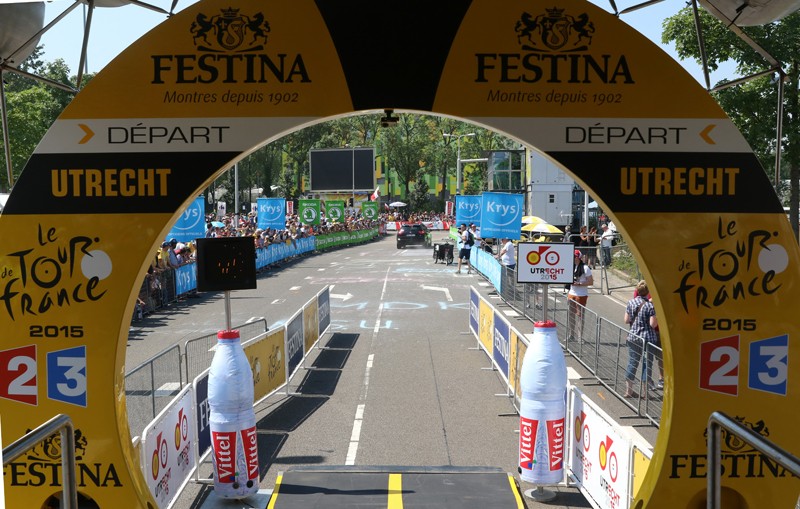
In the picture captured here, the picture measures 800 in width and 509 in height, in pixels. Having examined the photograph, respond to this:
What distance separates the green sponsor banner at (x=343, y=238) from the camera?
52100 millimetres

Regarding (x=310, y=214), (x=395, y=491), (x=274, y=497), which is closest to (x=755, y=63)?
(x=395, y=491)

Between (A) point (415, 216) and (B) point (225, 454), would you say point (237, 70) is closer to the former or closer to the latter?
(B) point (225, 454)

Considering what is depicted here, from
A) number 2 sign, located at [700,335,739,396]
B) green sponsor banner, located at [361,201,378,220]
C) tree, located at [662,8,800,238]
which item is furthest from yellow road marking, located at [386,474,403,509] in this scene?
green sponsor banner, located at [361,201,378,220]

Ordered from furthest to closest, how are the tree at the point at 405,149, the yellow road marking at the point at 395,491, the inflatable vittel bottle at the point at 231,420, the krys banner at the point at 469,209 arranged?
1. the tree at the point at 405,149
2. the krys banner at the point at 469,209
3. the inflatable vittel bottle at the point at 231,420
4. the yellow road marking at the point at 395,491

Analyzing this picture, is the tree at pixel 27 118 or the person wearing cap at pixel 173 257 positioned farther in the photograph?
the tree at pixel 27 118

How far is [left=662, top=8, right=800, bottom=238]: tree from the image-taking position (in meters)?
16.6

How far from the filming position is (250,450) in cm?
818

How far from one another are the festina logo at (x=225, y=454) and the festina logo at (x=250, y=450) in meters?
0.12

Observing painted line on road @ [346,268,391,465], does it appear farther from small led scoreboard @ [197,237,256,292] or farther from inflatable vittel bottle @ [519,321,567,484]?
small led scoreboard @ [197,237,256,292]

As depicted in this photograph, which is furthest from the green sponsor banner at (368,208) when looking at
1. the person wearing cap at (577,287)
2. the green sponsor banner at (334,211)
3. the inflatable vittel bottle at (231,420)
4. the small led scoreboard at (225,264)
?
the inflatable vittel bottle at (231,420)

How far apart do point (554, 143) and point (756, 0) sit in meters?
1.95

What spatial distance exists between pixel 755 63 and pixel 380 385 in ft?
36.6

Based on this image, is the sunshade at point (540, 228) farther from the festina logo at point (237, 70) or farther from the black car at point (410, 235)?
the black car at point (410, 235)

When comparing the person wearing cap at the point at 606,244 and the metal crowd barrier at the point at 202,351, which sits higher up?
the person wearing cap at the point at 606,244
